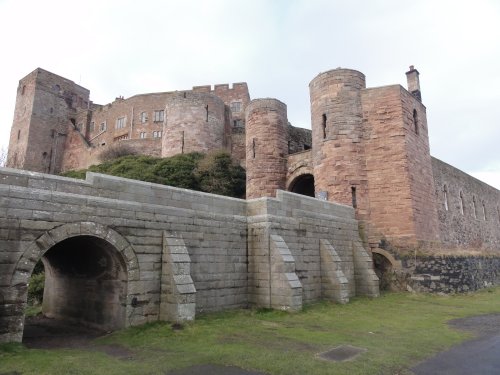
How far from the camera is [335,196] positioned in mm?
19047

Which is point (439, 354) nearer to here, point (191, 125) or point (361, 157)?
point (361, 157)

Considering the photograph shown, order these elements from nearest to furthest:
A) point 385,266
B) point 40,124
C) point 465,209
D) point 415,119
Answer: point 385,266, point 415,119, point 465,209, point 40,124

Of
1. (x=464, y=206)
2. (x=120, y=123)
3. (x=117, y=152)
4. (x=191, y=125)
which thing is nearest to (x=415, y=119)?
(x=464, y=206)

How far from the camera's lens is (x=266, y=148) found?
24.3 meters

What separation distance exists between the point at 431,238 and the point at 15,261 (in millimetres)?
18287

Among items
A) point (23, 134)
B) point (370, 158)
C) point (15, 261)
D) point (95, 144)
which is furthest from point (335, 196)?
point (23, 134)

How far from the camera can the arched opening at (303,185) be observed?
24094 mm

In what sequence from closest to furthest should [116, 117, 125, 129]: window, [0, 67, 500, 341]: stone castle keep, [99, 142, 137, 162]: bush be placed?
[0, 67, 500, 341]: stone castle keep < [99, 142, 137, 162]: bush < [116, 117, 125, 129]: window

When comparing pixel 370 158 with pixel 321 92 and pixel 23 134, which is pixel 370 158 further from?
pixel 23 134

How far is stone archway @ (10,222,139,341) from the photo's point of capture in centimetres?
801

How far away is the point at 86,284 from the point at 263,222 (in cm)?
575

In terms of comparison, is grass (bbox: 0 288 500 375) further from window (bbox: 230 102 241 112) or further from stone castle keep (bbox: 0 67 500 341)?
window (bbox: 230 102 241 112)

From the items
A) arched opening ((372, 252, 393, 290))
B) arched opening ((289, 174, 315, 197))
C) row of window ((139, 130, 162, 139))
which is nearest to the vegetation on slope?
arched opening ((289, 174, 315, 197))

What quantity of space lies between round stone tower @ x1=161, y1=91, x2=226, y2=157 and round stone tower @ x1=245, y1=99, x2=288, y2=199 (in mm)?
11351
